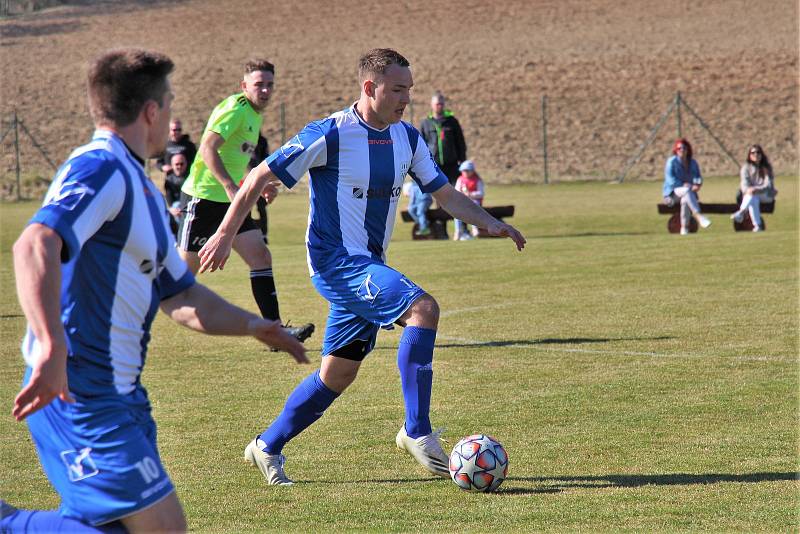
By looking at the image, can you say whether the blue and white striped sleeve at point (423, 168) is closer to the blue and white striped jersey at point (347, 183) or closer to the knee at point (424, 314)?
the blue and white striped jersey at point (347, 183)

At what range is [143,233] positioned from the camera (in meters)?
3.62

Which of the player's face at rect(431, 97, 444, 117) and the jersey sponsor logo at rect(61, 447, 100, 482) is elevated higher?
the player's face at rect(431, 97, 444, 117)

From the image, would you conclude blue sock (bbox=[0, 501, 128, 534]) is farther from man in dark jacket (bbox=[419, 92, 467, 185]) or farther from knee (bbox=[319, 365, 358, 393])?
man in dark jacket (bbox=[419, 92, 467, 185])

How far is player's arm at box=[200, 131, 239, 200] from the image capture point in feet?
30.7

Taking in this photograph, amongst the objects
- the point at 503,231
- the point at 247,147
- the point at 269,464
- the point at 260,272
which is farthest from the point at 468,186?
the point at 269,464

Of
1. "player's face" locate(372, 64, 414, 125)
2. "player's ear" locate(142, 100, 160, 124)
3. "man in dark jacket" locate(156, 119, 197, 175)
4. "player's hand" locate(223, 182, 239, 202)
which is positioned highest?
"man in dark jacket" locate(156, 119, 197, 175)

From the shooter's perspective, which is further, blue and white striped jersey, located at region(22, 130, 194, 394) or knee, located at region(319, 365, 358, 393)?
knee, located at region(319, 365, 358, 393)

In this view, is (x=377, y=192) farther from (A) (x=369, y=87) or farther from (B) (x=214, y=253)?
(B) (x=214, y=253)

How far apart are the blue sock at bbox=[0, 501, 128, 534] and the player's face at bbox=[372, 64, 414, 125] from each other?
324cm

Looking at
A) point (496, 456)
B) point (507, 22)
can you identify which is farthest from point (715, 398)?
point (507, 22)

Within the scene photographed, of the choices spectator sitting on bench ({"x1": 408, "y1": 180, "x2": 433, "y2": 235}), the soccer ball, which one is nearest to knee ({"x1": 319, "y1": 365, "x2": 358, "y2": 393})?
the soccer ball

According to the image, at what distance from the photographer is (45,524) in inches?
140

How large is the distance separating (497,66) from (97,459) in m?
46.8

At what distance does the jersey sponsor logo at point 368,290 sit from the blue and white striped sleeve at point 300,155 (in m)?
0.63
